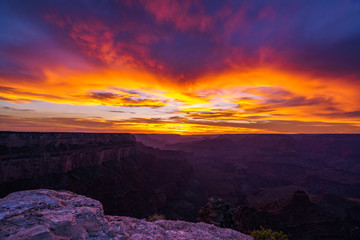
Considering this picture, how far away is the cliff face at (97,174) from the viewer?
3444cm

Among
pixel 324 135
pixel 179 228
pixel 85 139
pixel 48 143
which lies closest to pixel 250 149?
pixel 324 135

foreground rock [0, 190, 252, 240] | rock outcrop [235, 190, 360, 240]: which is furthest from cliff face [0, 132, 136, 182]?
rock outcrop [235, 190, 360, 240]

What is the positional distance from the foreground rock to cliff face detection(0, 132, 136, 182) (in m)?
38.3

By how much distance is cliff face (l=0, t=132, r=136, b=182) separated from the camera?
3339 cm

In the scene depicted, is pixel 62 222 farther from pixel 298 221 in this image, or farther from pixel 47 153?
pixel 298 221

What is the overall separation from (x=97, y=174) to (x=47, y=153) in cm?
1317

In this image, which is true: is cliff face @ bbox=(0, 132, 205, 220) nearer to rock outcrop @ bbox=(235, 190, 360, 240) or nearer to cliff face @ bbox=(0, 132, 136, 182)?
cliff face @ bbox=(0, 132, 136, 182)

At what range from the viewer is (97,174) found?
155 ft

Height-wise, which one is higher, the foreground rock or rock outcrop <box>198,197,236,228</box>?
the foreground rock

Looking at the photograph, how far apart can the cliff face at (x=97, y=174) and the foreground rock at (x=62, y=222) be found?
121 ft

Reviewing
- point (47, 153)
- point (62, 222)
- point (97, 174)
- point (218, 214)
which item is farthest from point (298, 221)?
point (47, 153)

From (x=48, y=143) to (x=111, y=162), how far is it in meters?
19.7

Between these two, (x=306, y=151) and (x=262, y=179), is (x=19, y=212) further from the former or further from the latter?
(x=306, y=151)

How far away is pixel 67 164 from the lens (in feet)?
139
